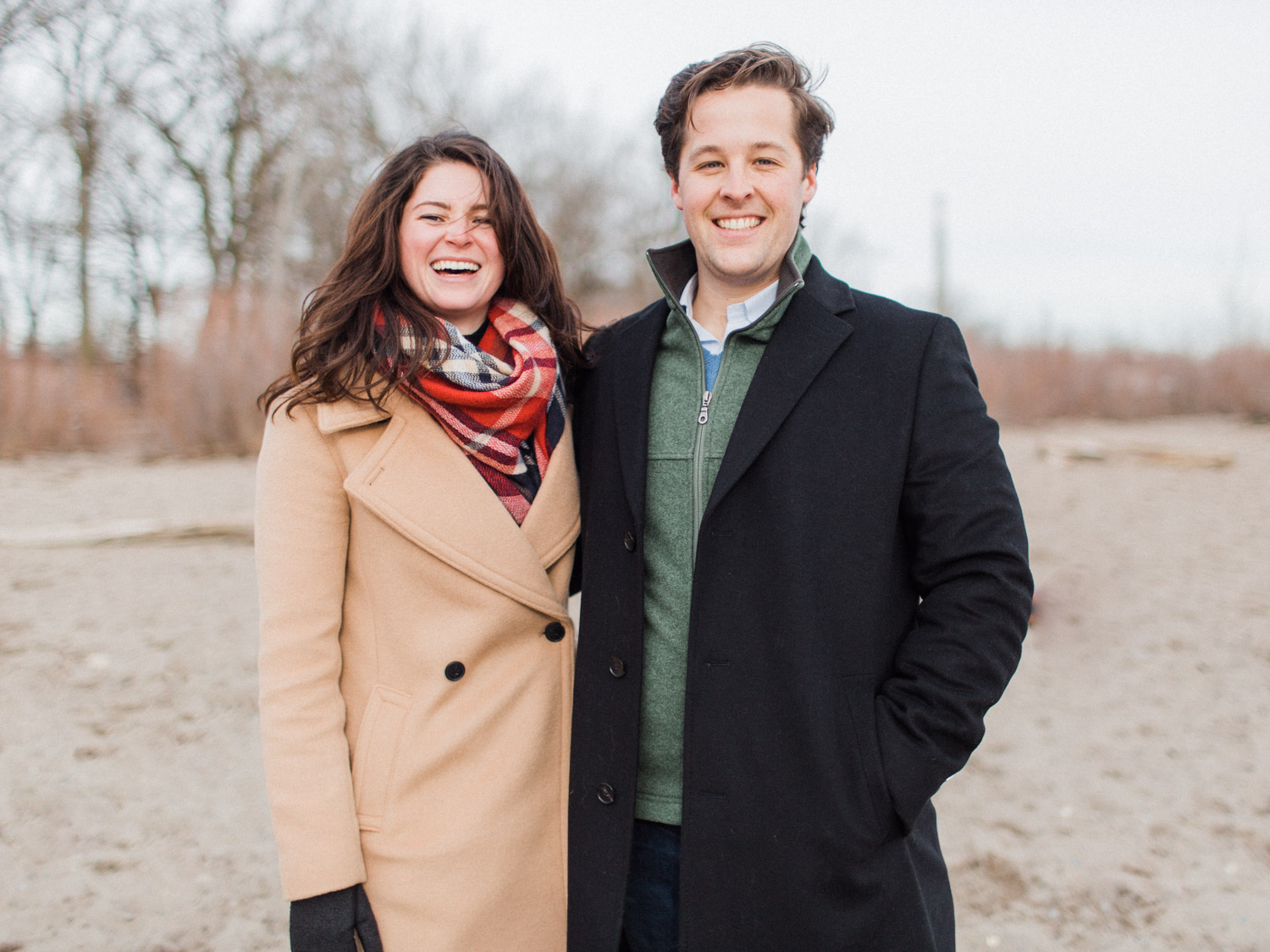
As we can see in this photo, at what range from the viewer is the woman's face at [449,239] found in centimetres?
194

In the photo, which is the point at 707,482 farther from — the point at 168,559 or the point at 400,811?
the point at 168,559

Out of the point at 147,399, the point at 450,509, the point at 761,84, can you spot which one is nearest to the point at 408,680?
the point at 450,509

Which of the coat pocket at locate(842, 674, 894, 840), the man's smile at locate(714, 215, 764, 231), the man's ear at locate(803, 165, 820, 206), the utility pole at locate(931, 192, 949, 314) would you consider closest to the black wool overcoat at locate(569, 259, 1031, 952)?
the coat pocket at locate(842, 674, 894, 840)

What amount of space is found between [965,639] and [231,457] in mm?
10453

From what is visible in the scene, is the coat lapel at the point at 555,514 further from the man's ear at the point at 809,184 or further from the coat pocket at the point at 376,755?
the man's ear at the point at 809,184

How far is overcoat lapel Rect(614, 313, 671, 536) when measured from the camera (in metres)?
1.79

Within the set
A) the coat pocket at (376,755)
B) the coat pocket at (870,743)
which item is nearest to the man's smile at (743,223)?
the coat pocket at (870,743)

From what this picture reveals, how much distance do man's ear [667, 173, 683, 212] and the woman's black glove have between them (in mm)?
1540

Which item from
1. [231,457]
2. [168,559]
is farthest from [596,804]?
[231,457]

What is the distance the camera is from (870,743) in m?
1.58

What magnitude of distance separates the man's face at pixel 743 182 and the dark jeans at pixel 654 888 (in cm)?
115

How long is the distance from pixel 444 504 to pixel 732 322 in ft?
2.33

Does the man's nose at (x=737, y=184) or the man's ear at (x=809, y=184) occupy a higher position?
the man's ear at (x=809, y=184)

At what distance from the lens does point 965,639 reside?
62.9 inches
